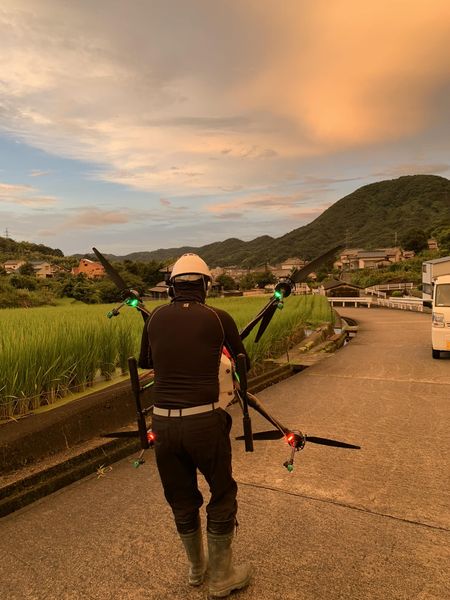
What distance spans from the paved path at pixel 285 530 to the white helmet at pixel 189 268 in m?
1.84

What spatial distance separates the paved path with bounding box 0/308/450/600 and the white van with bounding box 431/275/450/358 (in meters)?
5.93

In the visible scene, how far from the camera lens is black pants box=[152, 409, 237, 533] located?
242cm

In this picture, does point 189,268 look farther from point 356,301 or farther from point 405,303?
point 356,301

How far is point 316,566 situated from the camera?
111 inches

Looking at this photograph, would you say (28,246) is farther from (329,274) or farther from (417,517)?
(417,517)

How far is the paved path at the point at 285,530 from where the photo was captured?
2.66 metres

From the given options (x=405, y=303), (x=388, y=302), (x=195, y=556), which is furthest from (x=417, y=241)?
(x=195, y=556)

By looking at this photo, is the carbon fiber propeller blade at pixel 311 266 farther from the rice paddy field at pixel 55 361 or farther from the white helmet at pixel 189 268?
the rice paddy field at pixel 55 361

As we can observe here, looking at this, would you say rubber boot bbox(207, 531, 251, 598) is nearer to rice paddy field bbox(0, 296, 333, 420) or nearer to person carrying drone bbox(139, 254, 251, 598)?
person carrying drone bbox(139, 254, 251, 598)

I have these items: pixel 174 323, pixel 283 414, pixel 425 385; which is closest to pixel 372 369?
pixel 425 385

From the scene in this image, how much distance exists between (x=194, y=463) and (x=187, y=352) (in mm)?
639

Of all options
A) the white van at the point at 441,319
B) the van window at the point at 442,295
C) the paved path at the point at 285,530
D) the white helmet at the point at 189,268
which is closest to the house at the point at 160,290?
the white helmet at the point at 189,268

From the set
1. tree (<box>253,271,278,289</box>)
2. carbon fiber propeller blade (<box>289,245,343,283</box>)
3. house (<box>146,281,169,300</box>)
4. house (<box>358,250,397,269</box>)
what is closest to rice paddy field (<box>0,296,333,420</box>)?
house (<box>146,281,169,300</box>)

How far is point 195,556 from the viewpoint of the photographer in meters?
2.67
